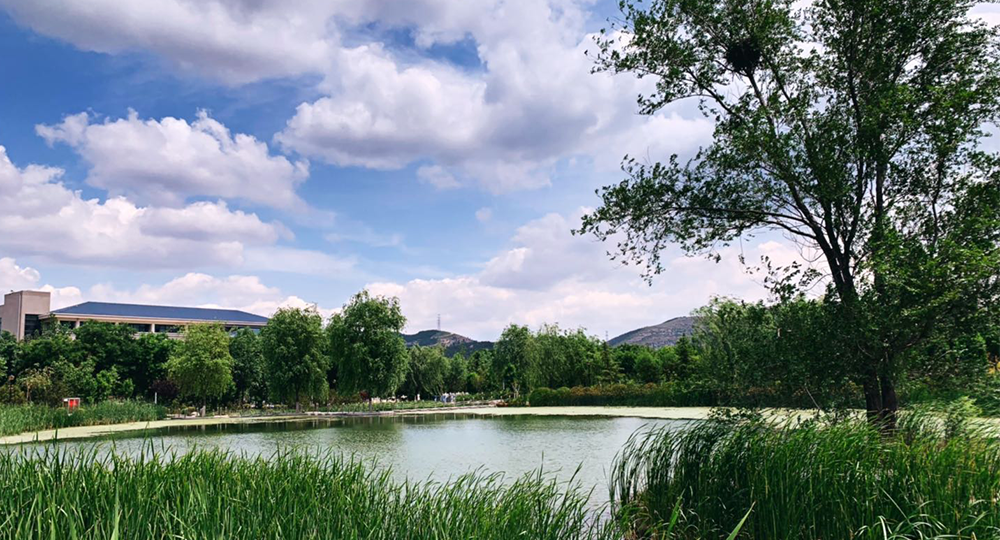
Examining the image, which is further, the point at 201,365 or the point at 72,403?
the point at 201,365

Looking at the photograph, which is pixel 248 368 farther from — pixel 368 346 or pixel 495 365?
pixel 495 365

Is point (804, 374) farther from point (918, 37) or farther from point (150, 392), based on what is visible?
point (150, 392)

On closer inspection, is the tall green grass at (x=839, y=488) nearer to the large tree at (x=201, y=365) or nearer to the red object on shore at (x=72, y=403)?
the red object on shore at (x=72, y=403)

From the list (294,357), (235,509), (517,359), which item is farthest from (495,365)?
(235,509)

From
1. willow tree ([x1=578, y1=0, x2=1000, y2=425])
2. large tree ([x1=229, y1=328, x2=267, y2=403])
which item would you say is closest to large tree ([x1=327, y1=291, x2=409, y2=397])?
large tree ([x1=229, y1=328, x2=267, y2=403])

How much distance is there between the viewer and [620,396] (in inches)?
1454

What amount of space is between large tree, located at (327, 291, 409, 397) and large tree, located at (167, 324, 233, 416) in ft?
19.0

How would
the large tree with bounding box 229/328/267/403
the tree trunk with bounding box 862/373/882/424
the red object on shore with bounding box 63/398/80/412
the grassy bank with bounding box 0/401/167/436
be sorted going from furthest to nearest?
1. the large tree with bounding box 229/328/267/403
2. the red object on shore with bounding box 63/398/80/412
3. the grassy bank with bounding box 0/401/167/436
4. the tree trunk with bounding box 862/373/882/424

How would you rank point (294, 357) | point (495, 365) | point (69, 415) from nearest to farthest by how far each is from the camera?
1. point (69, 415)
2. point (294, 357)
3. point (495, 365)

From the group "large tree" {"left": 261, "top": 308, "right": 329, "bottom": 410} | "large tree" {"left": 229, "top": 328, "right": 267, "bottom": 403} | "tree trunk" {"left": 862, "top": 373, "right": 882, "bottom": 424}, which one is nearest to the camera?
"tree trunk" {"left": 862, "top": 373, "right": 882, "bottom": 424}

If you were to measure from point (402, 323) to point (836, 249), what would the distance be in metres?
30.7

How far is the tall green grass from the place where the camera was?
14.5 feet

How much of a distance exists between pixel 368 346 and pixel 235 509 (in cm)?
3287

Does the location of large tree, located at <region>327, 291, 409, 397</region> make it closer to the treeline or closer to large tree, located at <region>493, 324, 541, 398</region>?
the treeline
